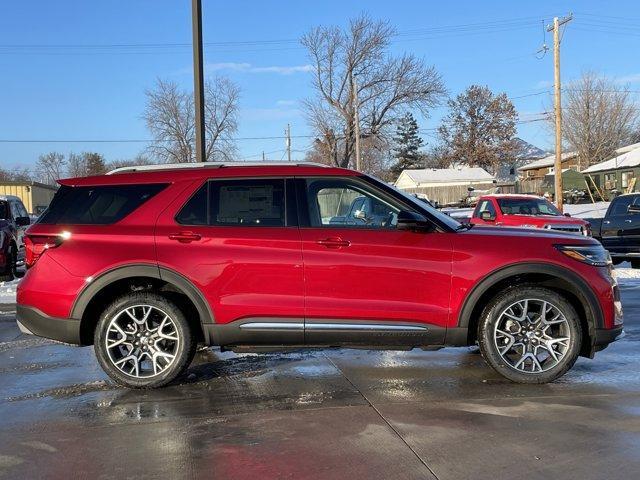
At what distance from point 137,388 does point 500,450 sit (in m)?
3.06

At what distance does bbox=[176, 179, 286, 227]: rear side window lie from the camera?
205 inches

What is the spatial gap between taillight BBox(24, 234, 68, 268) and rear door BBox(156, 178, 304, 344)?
86 centimetres

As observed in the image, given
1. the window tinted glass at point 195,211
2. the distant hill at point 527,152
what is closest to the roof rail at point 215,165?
the window tinted glass at point 195,211

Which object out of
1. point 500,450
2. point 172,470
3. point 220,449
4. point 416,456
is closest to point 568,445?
point 500,450

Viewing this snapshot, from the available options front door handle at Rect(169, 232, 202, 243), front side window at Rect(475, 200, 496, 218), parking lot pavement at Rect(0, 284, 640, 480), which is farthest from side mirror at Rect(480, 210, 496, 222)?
front door handle at Rect(169, 232, 202, 243)

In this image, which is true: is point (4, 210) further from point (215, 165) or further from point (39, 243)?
point (215, 165)

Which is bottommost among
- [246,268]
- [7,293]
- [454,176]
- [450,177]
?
[7,293]

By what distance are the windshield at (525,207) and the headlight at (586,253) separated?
947 cm

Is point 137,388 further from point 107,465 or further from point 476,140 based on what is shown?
point 476,140

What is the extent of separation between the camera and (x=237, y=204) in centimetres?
529

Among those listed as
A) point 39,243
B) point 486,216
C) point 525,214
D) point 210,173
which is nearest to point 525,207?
point 525,214

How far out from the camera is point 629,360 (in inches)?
239

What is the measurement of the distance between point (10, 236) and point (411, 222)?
1094 centimetres

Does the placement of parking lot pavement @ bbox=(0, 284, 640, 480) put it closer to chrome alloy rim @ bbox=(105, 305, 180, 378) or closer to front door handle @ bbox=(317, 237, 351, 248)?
chrome alloy rim @ bbox=(105, 305, 180, 378)
